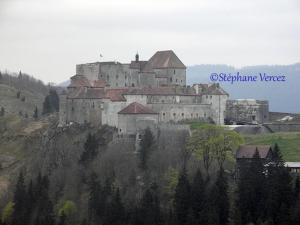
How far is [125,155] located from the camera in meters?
82.4

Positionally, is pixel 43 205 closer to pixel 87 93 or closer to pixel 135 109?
pixel 135 109

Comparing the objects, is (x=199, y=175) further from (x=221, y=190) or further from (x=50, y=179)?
(x=50, y=179)

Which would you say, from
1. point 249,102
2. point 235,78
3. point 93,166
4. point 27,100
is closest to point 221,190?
point 93,166

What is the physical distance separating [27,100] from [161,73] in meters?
40.2

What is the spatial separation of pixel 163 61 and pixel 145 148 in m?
14.0

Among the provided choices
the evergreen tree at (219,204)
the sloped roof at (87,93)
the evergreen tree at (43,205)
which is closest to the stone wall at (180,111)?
the sloped roof at (87,93)

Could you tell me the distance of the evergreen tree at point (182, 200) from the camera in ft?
237

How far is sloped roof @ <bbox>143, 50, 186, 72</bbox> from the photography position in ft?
302

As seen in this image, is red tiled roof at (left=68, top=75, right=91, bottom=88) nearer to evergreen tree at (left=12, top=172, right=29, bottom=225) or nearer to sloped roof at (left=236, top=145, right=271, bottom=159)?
evergreen tree at (left=12, top=172, right=29, bottom=225)

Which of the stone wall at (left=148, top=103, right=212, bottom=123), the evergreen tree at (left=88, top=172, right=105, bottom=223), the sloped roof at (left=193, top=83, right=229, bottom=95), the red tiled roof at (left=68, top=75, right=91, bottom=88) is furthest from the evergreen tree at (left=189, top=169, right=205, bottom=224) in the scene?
the red tiled roof at (left=68, top=75, right=91, bottom=88)

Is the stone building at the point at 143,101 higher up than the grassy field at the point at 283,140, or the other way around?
the stone building at the point at 143,101

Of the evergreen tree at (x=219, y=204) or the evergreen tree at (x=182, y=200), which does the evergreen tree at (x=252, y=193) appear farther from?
the evergreen tree at (x=182, y=200)

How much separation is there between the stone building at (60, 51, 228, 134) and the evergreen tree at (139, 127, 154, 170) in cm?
259

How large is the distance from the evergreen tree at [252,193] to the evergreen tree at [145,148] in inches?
327
